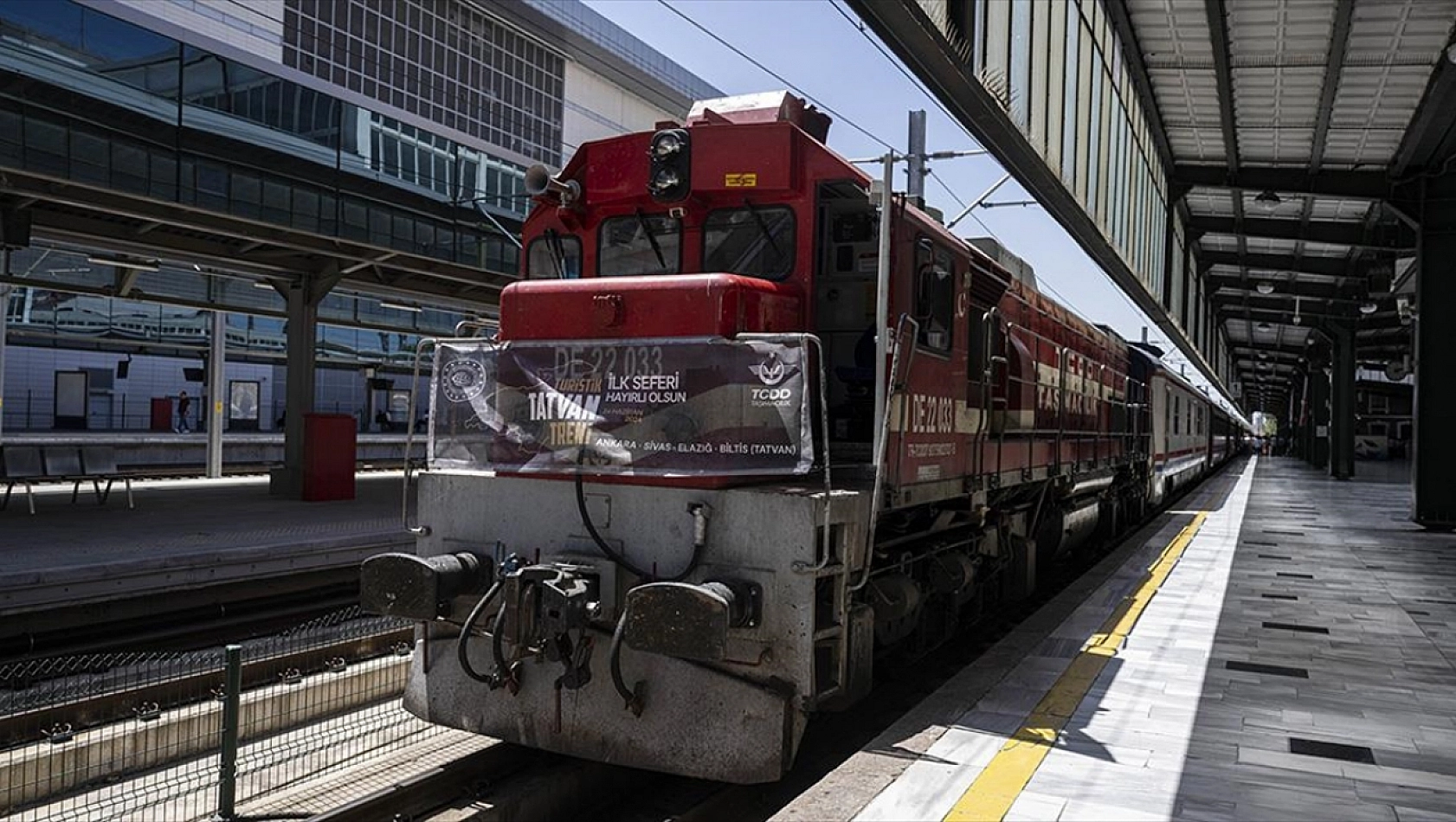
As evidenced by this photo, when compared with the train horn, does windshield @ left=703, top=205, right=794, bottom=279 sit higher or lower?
lower

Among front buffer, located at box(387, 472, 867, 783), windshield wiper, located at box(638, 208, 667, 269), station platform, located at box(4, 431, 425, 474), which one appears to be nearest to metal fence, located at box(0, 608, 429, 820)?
front buffer, located at box(387, 472, 867, 783)

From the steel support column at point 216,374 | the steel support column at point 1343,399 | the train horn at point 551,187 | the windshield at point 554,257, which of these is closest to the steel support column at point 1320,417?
the steel support column at point 1343,399

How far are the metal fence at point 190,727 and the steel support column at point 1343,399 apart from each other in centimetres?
3376

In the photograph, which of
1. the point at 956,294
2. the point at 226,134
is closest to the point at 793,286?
the point at 956,294

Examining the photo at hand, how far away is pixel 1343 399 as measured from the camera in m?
32.5

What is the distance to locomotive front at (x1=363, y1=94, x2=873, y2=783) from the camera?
4652mm

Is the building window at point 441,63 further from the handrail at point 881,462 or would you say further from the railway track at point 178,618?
the handrail at point 881,462

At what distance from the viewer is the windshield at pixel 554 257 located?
20.2ft

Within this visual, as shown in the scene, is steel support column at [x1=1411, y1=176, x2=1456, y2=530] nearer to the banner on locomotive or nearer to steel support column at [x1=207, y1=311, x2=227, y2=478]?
the banner on locomotive

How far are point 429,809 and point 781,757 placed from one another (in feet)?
5.92

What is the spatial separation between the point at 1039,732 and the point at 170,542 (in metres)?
9.55

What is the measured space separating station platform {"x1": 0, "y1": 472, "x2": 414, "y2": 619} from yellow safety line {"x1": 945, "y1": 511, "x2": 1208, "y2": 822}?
7177 mm

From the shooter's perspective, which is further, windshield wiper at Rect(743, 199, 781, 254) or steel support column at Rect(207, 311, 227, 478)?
steel support column at Rect(207, 311, 227, 478)

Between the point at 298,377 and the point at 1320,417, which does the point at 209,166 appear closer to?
the point at 298,377
